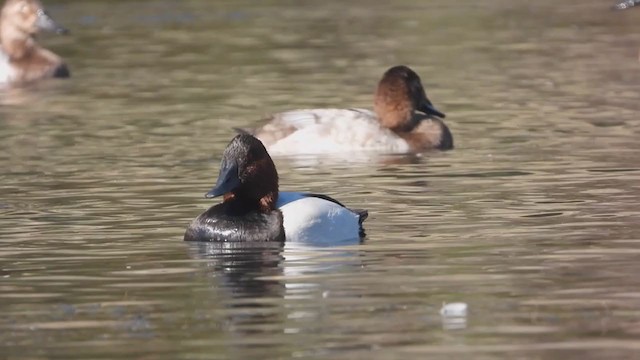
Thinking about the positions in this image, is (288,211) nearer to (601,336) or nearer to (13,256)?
(13,256)

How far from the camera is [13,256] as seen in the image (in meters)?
12.5

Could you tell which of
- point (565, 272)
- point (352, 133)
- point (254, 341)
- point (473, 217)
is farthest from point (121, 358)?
point (352, 133)

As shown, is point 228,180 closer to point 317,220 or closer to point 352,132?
point 317,220

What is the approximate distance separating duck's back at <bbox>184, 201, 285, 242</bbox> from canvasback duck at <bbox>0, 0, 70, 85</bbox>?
14884mm

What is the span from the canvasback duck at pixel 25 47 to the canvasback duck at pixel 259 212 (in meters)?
14.8

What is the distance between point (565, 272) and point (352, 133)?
8.22 meters

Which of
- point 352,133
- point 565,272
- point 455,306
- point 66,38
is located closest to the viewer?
point 455,306

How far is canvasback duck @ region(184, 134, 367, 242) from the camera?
1268 centimetres

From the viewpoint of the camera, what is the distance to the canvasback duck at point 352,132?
19203 millimetres

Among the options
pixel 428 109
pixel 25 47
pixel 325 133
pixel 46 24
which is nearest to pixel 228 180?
pixel 325 133

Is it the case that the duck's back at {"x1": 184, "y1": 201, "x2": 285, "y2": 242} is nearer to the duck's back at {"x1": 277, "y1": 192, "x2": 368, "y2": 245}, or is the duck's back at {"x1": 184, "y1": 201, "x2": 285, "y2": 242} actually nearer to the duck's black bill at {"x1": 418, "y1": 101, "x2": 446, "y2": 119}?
the duck's back at {"x1": 277, "y1": 192, "x2": 368, "y2": 245}

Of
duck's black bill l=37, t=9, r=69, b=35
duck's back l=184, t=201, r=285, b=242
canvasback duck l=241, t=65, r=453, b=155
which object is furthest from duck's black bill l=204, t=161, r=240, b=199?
duck's black bill l=37, t=9, r=69, b=35

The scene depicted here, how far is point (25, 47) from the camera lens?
29.2m

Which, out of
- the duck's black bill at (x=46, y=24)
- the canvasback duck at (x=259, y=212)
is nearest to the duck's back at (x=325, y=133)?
the canvasback duck at (x=259, y=212)
